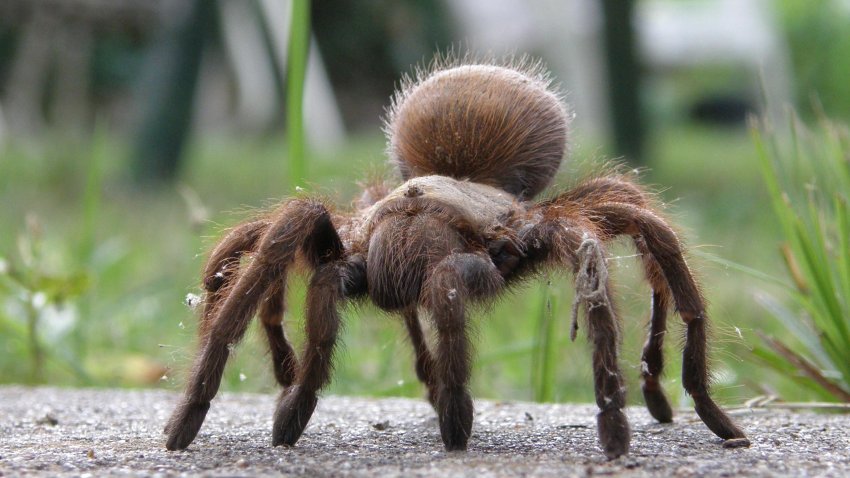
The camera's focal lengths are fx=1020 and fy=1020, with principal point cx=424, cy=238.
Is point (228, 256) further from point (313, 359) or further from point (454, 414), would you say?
point (454, 414)

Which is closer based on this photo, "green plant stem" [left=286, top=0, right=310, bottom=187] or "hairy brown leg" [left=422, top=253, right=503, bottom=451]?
"hairy brown leg" [left=422, top=253, right=503, bottom=451]

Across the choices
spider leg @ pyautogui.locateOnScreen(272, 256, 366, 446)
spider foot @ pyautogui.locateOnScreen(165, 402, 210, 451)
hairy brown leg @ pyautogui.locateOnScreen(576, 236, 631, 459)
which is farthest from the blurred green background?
spider foot @ pyautogui.locateOnScreen(165, 402, 210, 451)

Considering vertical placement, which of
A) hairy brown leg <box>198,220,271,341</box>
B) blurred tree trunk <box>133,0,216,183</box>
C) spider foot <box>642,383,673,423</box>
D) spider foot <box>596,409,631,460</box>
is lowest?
spider foot <box>596,409,631,460</box>

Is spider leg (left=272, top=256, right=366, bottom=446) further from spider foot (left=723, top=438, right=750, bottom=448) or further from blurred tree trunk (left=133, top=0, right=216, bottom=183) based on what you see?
blurred tree trunk (left=133, top=0, right=216, bottom=183)

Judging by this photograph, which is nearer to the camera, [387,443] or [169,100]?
[387,443]

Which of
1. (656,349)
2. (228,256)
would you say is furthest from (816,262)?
(228,256)

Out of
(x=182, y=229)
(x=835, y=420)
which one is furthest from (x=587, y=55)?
(x=835, y=420)

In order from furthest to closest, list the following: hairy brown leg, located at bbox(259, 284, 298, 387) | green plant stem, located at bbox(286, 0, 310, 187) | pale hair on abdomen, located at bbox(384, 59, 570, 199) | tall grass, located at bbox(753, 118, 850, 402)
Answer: green plant stem, located at bbox(286, 0, 310, 187), tall grass, located at bbox(753, 118, 850, 402), pale hair on abdomen, located at bbox(384, 59, 570, 199), hairy brown leg, located at bbox(259, 284, 298, 387)

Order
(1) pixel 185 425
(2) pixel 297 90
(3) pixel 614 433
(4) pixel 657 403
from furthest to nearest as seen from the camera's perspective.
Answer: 1. (2) pixel 297 90
2. (4) pixel 657 403
3. (1) pixel 185 425
4. (3) pixel 614 433
